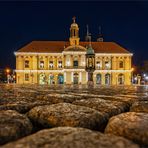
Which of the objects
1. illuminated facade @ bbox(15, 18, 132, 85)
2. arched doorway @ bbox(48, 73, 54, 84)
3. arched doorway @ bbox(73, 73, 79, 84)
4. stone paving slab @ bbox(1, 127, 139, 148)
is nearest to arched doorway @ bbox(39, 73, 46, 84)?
illuminated facade @ bbox(15, 18, 132, 85)

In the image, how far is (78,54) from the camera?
5716 centimetres

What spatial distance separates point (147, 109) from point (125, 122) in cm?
74

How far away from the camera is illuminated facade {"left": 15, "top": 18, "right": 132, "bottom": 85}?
56594 mm

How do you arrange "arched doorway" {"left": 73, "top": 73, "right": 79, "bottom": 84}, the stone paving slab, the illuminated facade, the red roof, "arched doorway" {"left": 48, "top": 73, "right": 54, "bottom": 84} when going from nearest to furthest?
the stone paving slab → the illuminated facade → "arched doorway" {"left": 73, "top": 73, "right": 79, "bottom": 84} → the red roof → "arched doorway" {"left": 48, "top": 73, "right": 54, "bottom": 84}

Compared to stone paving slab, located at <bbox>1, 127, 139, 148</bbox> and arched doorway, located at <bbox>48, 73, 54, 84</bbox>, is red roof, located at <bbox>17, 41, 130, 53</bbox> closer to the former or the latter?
arched doorway, located at <bbox>48, 73, 54, 84</bbox>

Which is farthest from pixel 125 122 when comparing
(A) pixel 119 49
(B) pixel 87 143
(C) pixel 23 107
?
(A) pixel 119 49

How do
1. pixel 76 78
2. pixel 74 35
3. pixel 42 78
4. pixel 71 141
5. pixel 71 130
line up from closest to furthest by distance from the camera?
pixel 71 141
pixel 71 130
pixel 76 78
pixel 42 78
pixel 74 35

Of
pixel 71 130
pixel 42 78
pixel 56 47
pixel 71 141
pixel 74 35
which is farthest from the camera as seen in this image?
pixel 56 47

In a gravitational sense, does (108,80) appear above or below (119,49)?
below

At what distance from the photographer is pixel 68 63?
5738 cm

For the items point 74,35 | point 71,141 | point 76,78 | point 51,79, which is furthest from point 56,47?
point 71,141

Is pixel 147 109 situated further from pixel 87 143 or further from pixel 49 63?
pixel 49 63

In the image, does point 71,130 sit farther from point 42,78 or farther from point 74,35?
point 74,35

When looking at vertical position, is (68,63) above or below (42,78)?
above
